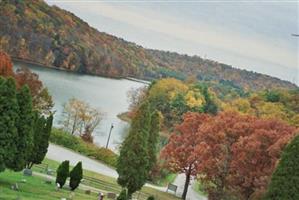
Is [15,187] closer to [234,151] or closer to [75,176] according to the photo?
[75,176]

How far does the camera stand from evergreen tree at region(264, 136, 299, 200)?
73.7 ft

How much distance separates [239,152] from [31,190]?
15.5 m

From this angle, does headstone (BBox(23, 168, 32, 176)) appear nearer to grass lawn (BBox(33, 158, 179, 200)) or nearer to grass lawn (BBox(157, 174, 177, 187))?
grass lawn (BBox(33, 158, 179, 200))

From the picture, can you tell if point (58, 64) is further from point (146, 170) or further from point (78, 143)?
point (146, 170)

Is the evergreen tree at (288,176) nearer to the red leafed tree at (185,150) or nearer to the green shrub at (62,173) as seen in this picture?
the green shrub at (62,173)

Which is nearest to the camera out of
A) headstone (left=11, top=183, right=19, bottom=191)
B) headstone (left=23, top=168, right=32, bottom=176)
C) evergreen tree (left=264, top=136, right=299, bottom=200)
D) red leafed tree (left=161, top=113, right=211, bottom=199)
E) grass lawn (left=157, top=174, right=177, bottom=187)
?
evergreen tree (left=264, top=136, right=299, bottom=200)

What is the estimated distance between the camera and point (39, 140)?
31859 mm

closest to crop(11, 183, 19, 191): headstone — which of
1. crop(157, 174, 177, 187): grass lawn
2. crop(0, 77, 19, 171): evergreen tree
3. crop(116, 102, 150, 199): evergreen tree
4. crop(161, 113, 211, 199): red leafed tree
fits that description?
crop(0, 77, 19, 171): evergreen tree

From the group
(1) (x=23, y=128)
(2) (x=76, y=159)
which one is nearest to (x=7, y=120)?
(1) (x=23, y=128)

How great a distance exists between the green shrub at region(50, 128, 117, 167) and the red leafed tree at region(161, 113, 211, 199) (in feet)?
23.2

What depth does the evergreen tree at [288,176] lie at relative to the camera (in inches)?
A: 885

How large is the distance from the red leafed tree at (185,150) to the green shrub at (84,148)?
7.07m

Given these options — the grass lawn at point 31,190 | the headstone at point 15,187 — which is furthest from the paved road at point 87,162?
the headstone at point 15,187

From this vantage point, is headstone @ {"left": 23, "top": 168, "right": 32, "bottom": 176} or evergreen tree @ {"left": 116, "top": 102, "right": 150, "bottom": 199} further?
evergreen tree @ {"left": 116, "top": 102, "right": 150, "bottom": 199}
